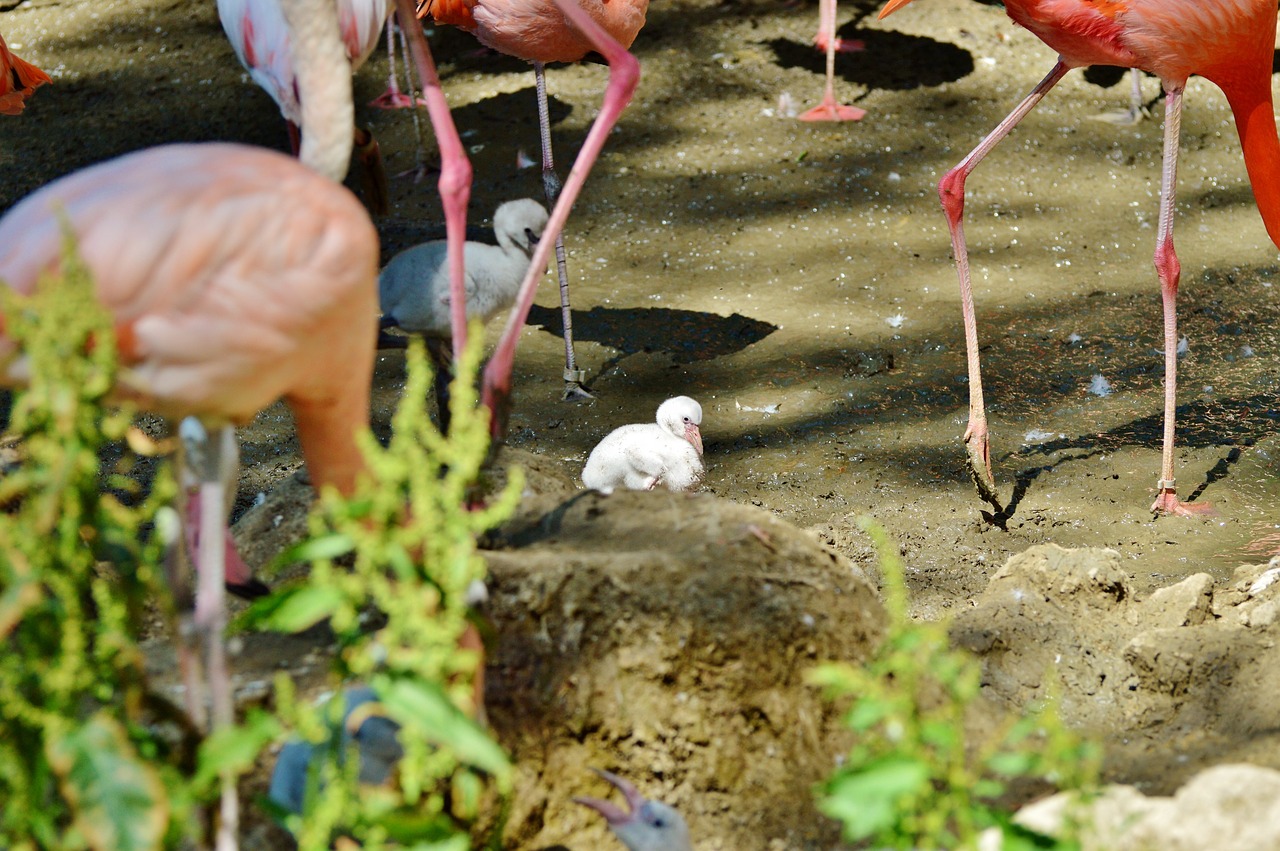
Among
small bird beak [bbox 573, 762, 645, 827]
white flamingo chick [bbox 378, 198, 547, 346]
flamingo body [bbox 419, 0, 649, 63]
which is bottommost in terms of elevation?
white flamingo chick [bbox 378, 198, 547, 346]

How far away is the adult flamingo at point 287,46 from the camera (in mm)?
3678

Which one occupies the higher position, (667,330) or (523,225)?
(523,225)

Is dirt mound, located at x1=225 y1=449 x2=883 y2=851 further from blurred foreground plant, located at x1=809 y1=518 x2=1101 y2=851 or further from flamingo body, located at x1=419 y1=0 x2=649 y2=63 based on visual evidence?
flamingo body, located at x1=419 y1=0 x2=649 y2=63

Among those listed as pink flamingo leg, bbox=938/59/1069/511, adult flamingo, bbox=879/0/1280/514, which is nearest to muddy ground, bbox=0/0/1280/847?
pink flamingo leg, bbox=938/59/1069/511

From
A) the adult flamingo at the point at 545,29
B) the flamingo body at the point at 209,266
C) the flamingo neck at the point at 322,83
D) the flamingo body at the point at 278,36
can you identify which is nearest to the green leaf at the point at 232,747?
the flamingo body at the point at 209,266

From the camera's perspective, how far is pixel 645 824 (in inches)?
72.5

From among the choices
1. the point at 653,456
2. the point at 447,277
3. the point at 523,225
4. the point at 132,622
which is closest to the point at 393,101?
the point at 523,225

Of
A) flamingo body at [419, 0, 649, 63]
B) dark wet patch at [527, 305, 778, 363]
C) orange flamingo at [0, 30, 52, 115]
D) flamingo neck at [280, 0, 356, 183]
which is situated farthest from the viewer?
orange flamingo at [0, 30, 52, 115]

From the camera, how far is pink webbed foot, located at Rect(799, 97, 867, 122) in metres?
5.98

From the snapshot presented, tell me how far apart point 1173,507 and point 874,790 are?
251cm

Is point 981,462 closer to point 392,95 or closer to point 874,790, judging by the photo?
point 874,790

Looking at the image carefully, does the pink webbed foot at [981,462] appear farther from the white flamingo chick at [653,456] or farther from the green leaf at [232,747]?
the green leaf at [232,747]

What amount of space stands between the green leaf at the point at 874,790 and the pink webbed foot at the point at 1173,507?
95.7 inches

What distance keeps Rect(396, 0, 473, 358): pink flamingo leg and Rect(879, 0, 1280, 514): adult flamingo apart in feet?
5.15
